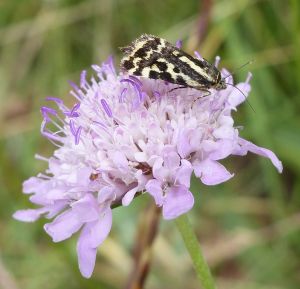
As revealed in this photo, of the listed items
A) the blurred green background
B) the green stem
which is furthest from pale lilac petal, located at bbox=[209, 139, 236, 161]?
the blurred green background

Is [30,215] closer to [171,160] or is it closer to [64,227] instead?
[64,227]

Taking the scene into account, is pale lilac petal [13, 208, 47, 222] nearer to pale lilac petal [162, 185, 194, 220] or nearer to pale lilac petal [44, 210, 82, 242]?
pale lilac petal [44, 210, 82, 242]

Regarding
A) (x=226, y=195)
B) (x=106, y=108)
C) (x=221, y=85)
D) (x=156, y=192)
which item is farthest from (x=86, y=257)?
(x=226, y=195)

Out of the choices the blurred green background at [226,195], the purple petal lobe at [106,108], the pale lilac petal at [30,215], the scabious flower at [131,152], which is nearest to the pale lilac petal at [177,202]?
the scabious flower at [131,152]

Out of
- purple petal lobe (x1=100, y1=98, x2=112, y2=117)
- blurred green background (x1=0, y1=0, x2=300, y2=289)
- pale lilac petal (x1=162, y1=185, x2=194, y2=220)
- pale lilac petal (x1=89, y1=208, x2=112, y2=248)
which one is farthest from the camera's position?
blurred green background (x1=0, y1=0, x2=300, y2=289)

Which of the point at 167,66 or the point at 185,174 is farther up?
the point at 167,66

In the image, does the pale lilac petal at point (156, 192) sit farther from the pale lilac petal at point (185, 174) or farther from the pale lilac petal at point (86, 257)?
the pale lilac petal at point (86, 257)

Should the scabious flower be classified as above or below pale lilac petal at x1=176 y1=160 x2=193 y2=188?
above
